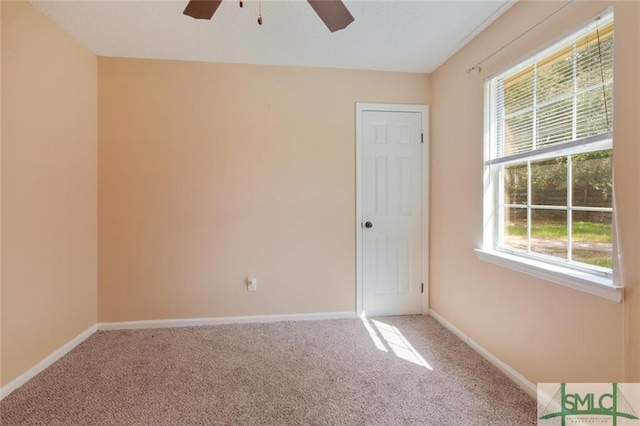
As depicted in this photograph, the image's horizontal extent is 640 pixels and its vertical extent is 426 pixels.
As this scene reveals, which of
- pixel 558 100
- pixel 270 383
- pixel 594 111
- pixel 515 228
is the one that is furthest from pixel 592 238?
A: pixel 270 383

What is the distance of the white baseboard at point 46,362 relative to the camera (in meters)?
1.83

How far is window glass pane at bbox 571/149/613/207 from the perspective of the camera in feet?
4.69

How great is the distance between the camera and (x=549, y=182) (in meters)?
1.77

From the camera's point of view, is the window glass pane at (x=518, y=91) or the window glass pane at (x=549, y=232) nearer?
the window glass pane at (x=549, y=232)

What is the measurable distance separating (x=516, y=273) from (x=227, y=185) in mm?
2442

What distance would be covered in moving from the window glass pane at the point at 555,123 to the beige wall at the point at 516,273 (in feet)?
0.93

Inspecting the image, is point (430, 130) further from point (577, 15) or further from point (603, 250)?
point (603, 250)

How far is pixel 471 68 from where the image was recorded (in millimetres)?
2318

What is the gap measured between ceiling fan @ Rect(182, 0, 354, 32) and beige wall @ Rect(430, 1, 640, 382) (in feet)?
3.97

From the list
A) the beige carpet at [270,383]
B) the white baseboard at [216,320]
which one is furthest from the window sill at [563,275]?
the white baseboard at [216,320]

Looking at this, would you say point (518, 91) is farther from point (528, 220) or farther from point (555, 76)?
point (528, 220)

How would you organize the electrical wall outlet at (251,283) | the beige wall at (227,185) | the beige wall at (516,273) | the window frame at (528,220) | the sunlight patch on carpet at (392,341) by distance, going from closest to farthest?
1. the beige wall at (516,273)
2. the window frame at (528,220)
3. the sunlight patch on carpet at (392,341)
4. the beige wall at (227,185)
5. the electrical wall outlet at (251,283)

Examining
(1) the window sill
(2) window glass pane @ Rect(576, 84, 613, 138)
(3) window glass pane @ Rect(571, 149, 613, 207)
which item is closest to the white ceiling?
(2) window glass pane @ Rect(576, 84, 613, 138)

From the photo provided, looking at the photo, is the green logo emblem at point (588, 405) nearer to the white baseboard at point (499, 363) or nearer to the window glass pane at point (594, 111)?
the white baseboard at point (499, 363)
